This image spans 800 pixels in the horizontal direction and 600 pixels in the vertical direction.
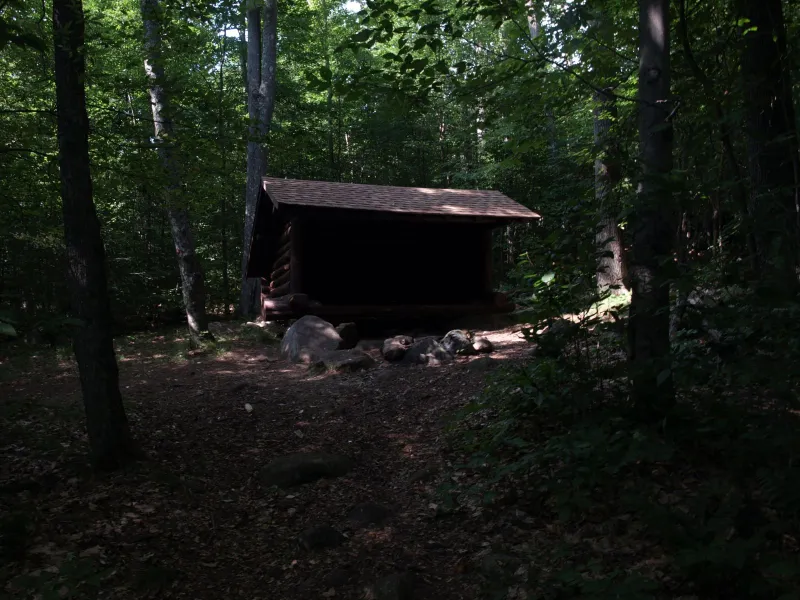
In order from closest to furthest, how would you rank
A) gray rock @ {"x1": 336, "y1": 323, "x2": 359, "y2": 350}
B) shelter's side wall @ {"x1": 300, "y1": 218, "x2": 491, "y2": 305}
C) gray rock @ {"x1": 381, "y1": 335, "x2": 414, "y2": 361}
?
gray rock @ {"x1": 381, "y1": 335, "x2": 414, "y2": 361}, gray rock @ {"x1": 336, "y1": 323, "x2": 359, "y2": 350}, shelter's side wall @ {"x1": 300, "y1": 218, "x2": 491, "y2": 305}

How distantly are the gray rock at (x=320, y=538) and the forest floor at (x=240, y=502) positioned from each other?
50 mm

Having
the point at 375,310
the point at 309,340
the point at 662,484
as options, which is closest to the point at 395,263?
the point at 375,310

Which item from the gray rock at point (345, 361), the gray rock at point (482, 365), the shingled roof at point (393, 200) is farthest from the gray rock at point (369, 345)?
the gray rock at point (482, 365)

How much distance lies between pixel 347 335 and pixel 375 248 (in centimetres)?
401

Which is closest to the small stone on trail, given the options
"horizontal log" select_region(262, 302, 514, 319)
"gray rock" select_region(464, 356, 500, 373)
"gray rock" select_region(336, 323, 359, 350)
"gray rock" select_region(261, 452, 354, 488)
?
"gray rock" select_region(261, 452, 354, 488)

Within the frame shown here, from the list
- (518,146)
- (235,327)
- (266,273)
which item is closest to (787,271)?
(518,146)

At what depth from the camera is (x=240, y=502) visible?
4734 millimetres

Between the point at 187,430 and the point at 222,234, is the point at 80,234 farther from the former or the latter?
the point at 222,234

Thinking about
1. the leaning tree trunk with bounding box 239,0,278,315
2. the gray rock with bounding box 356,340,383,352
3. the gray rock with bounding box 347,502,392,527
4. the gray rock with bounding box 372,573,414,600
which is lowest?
the gray rock with bounding box 347,502,392,527

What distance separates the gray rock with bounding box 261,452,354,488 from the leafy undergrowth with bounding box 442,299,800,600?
4.14 ft

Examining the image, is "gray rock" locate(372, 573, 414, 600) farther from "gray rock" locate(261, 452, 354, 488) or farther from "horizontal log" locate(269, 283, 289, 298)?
"horizontal log" locate(269, 283, 289, 298)

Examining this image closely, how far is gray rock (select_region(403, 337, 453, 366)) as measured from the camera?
917 centimetres

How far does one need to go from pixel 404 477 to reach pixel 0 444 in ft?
12.2

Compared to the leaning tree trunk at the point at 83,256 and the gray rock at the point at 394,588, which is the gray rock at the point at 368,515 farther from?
the leaning tree trunk at the point at 83,256
